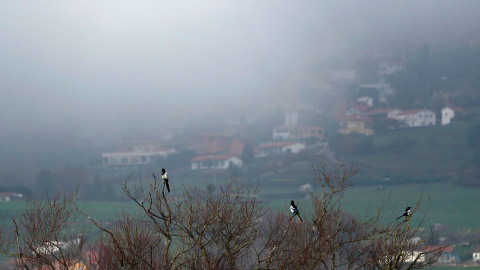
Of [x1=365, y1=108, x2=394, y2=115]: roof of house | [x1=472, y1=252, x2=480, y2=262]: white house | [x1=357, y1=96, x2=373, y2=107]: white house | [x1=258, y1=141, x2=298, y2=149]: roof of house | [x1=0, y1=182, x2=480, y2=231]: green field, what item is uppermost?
[x1=357, y1=96, x2=373, y2=107]: white house

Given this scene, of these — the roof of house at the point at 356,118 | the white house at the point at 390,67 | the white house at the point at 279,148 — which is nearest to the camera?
the white house at the point at 279,148

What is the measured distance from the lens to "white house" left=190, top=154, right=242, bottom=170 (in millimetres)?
112312

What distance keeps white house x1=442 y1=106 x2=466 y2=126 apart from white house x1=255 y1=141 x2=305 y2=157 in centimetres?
2622

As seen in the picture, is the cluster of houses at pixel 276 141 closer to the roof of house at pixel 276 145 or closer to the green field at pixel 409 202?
the roof of house at pixel 276 145

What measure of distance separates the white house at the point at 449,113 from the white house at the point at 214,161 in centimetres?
3825

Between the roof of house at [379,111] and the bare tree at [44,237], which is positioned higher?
the roof of house at [379,111]

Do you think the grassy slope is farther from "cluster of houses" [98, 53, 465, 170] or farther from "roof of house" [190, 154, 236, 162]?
"roof of house" [190, 154, 236, 162]

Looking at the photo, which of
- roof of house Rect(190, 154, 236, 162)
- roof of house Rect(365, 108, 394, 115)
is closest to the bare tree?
roof of house Rect(190, 154, 236, 162)

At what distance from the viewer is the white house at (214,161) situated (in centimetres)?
11231

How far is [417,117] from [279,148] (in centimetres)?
2614

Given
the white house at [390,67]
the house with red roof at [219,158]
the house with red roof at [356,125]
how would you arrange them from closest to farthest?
the house with red roof at [219,158]
the house with red roof at [356,125]
the white house at [390,67]

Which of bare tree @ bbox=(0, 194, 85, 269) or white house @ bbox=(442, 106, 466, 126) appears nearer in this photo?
bare tree @ bbox=(0, 194, 85, 269)

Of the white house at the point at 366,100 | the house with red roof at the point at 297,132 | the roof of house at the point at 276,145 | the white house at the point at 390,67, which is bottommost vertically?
the roof of house at the point at 276,145

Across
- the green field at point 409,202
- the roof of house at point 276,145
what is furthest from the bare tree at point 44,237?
the roof of house at point 276,145
